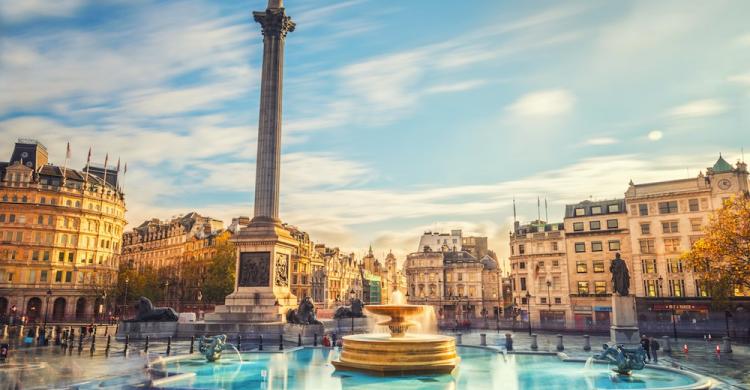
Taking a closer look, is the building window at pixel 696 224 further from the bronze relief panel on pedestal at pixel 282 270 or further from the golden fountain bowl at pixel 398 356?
the golden fountain bowl at pixel 398 356

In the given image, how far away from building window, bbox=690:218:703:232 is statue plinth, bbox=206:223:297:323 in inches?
1786

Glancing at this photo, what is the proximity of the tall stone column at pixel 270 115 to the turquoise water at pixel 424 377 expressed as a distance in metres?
17.8

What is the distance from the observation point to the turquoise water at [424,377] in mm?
15391

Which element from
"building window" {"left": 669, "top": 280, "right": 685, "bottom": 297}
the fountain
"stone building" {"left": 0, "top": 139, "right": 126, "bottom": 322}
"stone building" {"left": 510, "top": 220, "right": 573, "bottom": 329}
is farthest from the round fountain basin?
"stone building" {"left": 0, "top": 139, "right": 126, "bottom": 322}

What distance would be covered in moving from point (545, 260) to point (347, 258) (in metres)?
59.9

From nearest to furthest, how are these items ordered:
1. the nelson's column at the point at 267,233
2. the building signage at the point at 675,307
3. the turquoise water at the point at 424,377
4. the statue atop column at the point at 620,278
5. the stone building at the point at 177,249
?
1. the turquoise water at the point at 424,377
2. the statue atop column at the point at 620,278
3. the nelson's column at the point at 267,233
4. the building signage at the point at 675,307
5. the stone building at the point at 177,249

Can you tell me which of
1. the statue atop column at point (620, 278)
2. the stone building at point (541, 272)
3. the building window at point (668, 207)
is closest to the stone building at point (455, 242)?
the stone building at point (541, 272)

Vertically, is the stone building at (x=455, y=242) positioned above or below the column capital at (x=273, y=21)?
below

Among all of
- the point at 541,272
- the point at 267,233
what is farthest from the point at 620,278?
the point at 541,272

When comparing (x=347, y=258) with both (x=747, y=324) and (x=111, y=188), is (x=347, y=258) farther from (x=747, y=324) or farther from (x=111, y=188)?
(x=747, y=324)

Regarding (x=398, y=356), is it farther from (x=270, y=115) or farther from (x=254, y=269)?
(x=270, y=115)

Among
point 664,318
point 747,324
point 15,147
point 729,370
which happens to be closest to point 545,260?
point 664,318

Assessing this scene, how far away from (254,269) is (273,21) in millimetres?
21268

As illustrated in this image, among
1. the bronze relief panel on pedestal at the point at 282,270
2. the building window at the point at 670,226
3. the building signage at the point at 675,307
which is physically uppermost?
the building window at the point at 670,226
